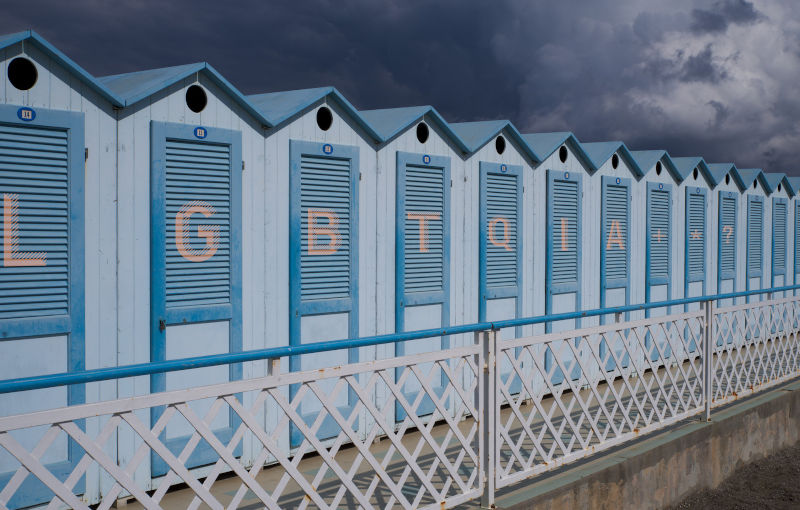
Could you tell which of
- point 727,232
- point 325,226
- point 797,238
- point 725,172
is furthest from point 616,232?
point 797,238

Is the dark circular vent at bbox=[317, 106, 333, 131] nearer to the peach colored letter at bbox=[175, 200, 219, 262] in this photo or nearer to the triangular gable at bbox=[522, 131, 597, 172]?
the peach colored letter at bbox=[175, 200, 219, 262]

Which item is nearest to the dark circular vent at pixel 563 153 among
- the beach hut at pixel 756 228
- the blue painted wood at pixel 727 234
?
the blue painted wood at pixel 727 234

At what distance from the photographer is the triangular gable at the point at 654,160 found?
9.45 meters

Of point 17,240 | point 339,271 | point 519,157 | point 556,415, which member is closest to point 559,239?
point 519,157

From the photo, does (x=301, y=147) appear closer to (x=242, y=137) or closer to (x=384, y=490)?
(x=242, y=137)

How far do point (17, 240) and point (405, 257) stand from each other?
3058mm

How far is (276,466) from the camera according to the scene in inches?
218

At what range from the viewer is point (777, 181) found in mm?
12594

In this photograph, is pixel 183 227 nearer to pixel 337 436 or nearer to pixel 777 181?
pixel 337 436

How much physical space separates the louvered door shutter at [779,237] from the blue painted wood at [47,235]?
1112 centimetres

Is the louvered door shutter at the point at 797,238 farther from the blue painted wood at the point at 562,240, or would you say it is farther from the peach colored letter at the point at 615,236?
the blue painted wood at the point at 562,240

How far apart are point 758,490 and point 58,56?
5667mm

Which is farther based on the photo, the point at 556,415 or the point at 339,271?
the point at 556,415

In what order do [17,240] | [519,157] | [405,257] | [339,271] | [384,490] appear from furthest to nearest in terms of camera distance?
[519,157] → [405,257] → [339,271] → [384,490] → [17,240]
